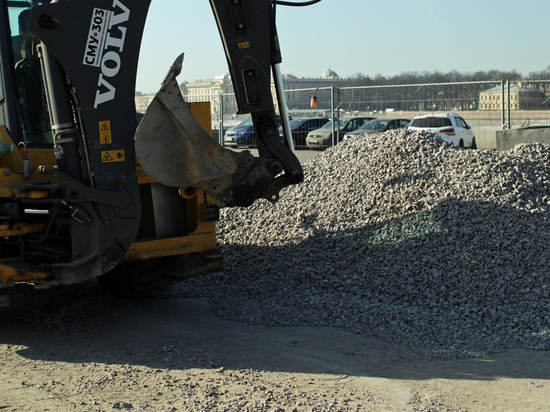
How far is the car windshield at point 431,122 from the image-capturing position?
17.2 metres

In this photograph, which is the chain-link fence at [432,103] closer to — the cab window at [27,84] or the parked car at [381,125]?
the parked car at [381,125]

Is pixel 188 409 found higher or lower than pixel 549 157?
lower

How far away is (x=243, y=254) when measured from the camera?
790 cm

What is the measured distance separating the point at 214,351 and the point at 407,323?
179 cm

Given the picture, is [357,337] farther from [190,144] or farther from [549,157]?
[549,157]

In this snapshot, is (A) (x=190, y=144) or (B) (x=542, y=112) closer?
(A) (x=190, y=144)

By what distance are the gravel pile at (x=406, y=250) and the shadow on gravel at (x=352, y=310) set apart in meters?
0.02

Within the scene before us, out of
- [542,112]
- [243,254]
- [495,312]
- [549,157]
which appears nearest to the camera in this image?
[495,312]

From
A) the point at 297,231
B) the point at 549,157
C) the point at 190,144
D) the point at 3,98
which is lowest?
the point at 297,231

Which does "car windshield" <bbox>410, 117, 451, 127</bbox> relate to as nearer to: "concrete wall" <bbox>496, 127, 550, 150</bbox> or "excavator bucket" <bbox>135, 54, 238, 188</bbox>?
"concrete wall" <bbox>496, 127, 550, 150</bbox>

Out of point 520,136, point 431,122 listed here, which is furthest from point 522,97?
point 431,122

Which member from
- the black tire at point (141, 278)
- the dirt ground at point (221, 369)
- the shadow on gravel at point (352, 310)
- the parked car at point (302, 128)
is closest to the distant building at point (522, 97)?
the parked car at point (302, 128)

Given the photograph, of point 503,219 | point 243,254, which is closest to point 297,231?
point 243,254

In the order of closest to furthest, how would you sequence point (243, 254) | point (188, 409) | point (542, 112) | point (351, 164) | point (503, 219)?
point (188, 409), point (503, 219), point (243, 254), point (351, 164), point (542, 112)
